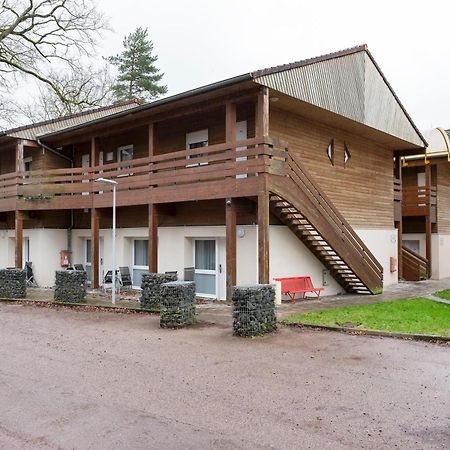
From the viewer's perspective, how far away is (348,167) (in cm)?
1702

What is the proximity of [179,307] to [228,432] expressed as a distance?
5426 mm

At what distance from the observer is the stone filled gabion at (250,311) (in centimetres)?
915

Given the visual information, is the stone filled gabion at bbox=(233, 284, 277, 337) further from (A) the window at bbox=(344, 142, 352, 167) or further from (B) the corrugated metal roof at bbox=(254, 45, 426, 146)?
(A) the window at bbox=(344, 142, 352, 167)

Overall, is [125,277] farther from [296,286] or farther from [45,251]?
[296,286]

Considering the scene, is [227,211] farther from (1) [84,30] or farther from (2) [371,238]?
(1) [84,30]

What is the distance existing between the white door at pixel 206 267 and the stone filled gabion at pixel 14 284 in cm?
538

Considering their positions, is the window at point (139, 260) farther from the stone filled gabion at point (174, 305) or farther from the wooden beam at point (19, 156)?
the stone filled gabion at point (174, 305)

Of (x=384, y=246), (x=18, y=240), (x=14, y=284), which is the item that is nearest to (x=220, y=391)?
(x=14, y=284)

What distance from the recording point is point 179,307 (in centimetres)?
1007

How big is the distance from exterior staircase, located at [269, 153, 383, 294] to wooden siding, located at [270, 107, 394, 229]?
1.75 metres

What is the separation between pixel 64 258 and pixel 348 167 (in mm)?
11459

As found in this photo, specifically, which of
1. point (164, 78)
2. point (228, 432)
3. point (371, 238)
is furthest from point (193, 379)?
point (164, 78)

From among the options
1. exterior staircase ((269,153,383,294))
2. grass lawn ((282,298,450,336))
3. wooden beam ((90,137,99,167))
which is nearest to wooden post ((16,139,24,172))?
wooden beam ((90,137,99,167))

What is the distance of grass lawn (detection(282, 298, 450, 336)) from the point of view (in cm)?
967
